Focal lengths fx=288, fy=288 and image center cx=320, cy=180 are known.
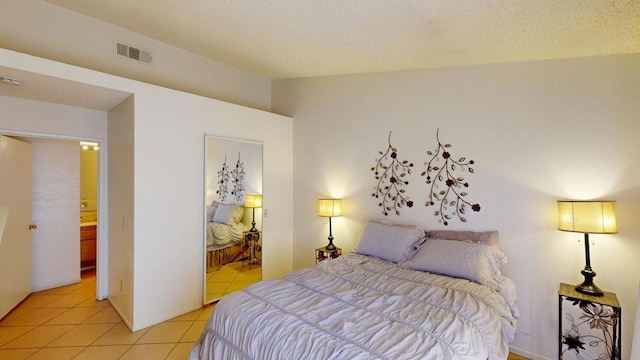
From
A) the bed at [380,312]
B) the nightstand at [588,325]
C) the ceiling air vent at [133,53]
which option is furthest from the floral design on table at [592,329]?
the ceiling air vent at [133,53]

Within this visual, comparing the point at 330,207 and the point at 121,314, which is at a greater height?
the point at 330,207

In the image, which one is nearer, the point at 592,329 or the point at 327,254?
the point at 592,329

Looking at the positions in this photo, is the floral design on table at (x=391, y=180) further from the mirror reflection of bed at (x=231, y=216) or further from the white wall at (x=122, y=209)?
the white wall at (x=122, y=209)

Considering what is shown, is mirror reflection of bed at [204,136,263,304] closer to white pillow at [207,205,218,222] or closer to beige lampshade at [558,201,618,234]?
Result: white pillow at [207,205,218,222]

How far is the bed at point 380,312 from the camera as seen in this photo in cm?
135

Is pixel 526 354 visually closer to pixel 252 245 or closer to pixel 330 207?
pixel 330 207

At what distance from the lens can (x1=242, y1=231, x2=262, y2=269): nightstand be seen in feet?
11.9

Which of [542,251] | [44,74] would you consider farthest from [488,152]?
[44,74]

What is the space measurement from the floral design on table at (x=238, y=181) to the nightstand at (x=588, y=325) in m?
3.15

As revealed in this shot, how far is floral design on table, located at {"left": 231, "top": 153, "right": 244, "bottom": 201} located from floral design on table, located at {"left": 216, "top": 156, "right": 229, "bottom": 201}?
0.09 meters

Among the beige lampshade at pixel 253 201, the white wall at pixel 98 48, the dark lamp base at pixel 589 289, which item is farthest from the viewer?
the beige lampshade at pixel 253 201

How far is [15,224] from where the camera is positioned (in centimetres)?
310

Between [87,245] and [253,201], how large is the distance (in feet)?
9.74

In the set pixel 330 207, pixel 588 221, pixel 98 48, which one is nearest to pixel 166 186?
pixel 98 48
